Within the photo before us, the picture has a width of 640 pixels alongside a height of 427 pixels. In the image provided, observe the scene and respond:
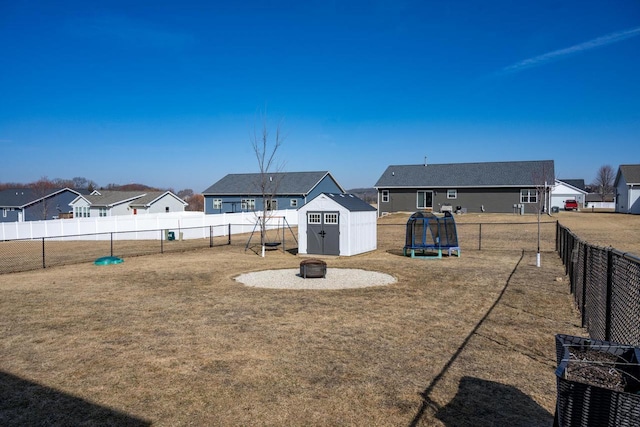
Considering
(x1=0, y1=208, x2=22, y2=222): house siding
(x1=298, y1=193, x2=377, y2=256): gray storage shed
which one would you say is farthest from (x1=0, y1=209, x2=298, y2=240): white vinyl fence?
(x1=0, y1=208, x2=22, y2=222): house siding

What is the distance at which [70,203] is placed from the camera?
5878 cm

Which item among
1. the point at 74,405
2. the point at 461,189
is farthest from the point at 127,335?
the point at 461,189

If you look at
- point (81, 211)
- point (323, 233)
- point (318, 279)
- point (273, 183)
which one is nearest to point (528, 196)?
Result: point (273, 183)

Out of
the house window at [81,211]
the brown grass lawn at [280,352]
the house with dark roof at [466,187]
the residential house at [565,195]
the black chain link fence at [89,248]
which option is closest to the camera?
the brown grass lawn at [280,352]

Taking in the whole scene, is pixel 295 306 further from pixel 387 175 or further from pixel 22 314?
pixel 387 175

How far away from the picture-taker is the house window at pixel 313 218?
70.7 ft

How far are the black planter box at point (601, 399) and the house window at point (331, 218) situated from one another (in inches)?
668

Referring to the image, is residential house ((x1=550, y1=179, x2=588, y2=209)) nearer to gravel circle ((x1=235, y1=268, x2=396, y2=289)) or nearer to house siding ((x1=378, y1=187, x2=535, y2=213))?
house siding ((x1=378, y1=187, x2=535, y2=213))

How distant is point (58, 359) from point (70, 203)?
193ft

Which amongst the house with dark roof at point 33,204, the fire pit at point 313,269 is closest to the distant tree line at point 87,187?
the house with dark roof at point 33,204

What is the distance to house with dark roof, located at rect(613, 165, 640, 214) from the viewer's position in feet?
140

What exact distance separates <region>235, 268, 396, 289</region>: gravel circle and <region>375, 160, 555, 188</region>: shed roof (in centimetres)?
3127

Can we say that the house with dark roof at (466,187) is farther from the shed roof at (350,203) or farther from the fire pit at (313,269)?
the fire pit at (313,269)

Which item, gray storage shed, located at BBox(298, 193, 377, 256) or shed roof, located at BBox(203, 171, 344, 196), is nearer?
gray storage shed, located at BBox(298, 193, 377, 256)
